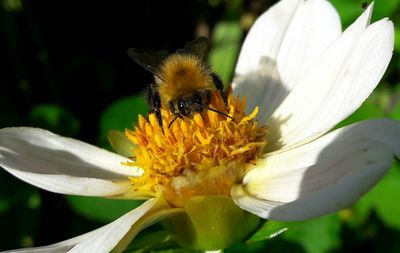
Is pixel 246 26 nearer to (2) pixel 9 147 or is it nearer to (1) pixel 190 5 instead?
(1) pixel 190 5

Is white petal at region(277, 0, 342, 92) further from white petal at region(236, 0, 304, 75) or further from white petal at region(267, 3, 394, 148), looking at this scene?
white petal at region(267, 3, 394, 148)

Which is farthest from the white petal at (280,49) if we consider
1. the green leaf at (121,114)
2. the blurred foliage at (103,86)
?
the green leaf at (121,114)

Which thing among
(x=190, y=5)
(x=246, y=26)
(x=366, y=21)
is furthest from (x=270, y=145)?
(x=190, y=5)

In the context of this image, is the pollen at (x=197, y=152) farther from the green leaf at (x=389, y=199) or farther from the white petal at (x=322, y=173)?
the green leaf at (x=389, y=199)

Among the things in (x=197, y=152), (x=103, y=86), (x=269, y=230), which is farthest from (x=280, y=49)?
(x=103, y=86)

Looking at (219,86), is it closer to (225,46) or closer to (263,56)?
(263,56)

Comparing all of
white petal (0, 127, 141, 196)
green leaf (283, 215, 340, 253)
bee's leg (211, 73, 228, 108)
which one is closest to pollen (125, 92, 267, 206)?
bee's leg (211, 73, 228, 108)

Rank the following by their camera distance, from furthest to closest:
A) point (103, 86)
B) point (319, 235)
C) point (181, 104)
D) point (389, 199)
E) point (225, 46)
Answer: point (103, 86)
point (225, 46)
point (389, 199)
point (319, 235)
point (181, 104)
